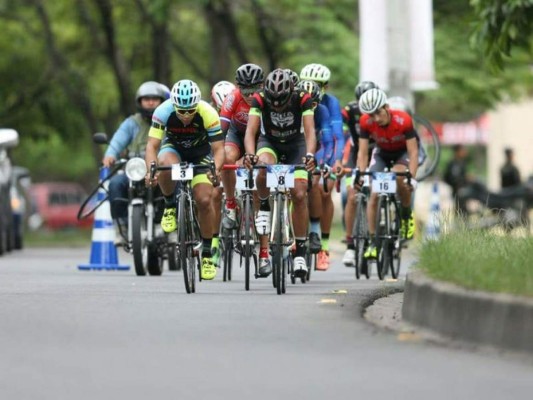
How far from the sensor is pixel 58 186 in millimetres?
68062

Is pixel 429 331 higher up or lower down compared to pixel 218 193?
lower down

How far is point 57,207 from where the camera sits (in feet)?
214

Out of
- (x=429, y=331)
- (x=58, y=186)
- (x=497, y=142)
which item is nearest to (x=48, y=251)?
(x=429, y=331)

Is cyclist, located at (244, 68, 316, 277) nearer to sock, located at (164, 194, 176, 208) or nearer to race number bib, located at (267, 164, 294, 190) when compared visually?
race number bib, located at (267, 164, 294, 190)

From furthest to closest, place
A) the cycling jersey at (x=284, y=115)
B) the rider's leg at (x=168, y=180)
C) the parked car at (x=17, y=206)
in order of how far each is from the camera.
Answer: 1. the parked car at (x=17, y=206)
2. the rider's leg at (x=168, y=180)
3. the cycling jersey at (x=284, y=115)

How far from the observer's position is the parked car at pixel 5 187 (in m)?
28.1

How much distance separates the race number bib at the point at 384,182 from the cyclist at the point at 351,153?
945mm

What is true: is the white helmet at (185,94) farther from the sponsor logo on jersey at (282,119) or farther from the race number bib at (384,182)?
the race number bib at (384,182)

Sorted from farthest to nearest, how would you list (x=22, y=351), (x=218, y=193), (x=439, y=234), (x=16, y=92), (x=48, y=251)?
(x=16, y=92) → (x=48, y=251) → (x=218, y=193) → (x=439, y=234) → (x=22, y=351)

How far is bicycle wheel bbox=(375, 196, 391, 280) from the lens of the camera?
1895cm

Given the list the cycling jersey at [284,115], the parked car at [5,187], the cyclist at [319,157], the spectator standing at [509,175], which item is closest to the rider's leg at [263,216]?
the cycling jersey at [284,115]

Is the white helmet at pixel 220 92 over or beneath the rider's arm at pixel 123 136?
over

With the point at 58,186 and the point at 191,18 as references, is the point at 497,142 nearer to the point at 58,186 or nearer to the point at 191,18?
the point at 58,186

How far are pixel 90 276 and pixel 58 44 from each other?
3147 centimetres
